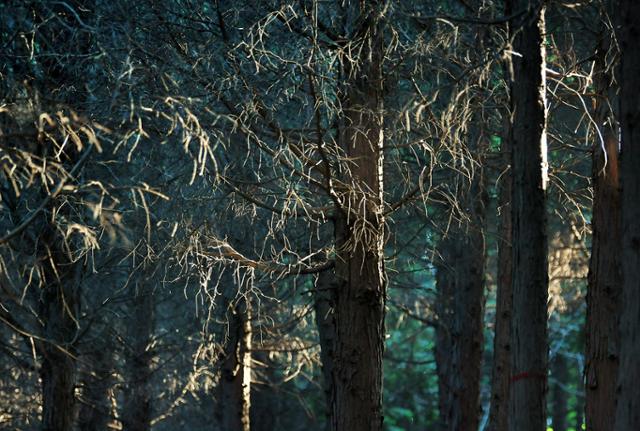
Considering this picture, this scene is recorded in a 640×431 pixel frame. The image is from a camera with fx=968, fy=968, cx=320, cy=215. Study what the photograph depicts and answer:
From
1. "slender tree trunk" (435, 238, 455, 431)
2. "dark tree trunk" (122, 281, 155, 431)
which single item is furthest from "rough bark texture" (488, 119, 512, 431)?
"dark tree trunk" (122, 281, 155, 431)

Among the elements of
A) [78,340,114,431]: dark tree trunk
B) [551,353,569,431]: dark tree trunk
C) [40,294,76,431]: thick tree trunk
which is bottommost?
[40,294,76,431]: thick tree trunk

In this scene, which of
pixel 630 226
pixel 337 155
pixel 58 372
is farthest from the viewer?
pixel 58 372

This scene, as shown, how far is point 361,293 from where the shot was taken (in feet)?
27.8

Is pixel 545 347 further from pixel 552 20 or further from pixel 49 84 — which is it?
pixel 552 20

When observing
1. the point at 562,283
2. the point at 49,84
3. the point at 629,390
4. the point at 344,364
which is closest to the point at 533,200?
the point at 629,390

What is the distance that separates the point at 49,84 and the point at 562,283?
1354 cm

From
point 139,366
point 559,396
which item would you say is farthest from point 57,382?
point 559,396

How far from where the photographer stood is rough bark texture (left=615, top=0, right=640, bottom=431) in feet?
19.8

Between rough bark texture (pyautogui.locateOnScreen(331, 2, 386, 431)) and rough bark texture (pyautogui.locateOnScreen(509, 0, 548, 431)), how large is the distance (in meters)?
1.77

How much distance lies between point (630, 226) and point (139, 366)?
426 inches

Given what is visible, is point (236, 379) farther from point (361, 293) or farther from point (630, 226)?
point (630, 226)

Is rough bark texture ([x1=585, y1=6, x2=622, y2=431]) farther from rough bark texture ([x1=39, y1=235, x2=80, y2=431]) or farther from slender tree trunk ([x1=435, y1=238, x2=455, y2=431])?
rough bark texture ([x1=39, y1=235, x2=80, y2=431])

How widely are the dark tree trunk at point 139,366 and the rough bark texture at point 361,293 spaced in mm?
5877

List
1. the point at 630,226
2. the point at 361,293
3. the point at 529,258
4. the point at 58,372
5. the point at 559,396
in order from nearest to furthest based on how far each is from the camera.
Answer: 1. the point at 630,226
2. the point at 529,258
3. the point at 361,293
4. the point at 58,372
5. the point at 559,396
